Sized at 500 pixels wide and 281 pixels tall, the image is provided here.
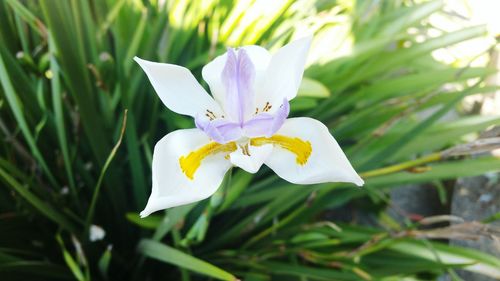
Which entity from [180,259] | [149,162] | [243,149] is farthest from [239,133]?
[149,162]

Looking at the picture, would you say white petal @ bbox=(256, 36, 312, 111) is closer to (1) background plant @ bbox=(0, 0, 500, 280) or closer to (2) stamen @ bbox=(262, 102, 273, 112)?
(2) stamen @ bbox=(262, 102, 273, 112)

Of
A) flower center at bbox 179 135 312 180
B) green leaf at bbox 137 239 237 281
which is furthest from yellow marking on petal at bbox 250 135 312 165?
green leaf at bbox 137 239 237 281

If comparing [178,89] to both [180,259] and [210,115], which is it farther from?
[180,259]

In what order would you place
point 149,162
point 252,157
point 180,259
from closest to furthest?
1. point 252,157
2. point 180,259
3. point 149,162

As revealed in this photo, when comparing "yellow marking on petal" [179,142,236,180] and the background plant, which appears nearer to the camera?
"yellow marking on petal" [179,142,236,180]

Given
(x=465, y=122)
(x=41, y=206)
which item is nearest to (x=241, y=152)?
(x=41, y=206)

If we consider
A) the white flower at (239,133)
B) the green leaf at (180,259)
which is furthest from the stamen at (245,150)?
the green leaf at (180,259)

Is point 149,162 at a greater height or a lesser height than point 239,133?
lesser
